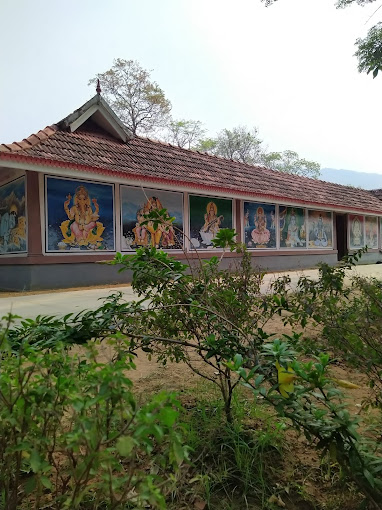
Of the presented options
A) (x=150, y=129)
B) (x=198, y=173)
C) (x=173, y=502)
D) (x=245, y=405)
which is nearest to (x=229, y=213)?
(x=198, y=173)

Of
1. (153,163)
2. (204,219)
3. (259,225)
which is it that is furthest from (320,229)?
(153,163)

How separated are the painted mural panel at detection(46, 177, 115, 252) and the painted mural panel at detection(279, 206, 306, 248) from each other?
7711mm

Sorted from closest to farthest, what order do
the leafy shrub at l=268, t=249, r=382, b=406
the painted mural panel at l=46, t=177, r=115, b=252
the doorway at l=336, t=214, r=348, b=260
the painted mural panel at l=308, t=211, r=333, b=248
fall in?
the leafy shrub at l=268, t=249, r=382, b=406 < the painted mural panel at l=46, t=177, r=115, b=252 < the painted mural panel at l=308, t=211, r=333, b=248 < the doorway at l=336, t=214, r=348, b=260

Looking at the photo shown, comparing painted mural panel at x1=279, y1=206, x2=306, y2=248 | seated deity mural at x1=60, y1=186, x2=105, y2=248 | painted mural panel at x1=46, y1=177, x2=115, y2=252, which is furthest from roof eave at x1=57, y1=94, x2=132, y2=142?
painted mural panel at x1=279, y1=206, x2=306, y2=248

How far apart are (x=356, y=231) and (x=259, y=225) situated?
8092 millimetres

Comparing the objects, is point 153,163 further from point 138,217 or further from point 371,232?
point 371,232

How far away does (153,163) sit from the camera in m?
10.6

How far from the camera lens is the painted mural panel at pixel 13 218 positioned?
8.80 metres

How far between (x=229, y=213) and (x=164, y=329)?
36.5ft

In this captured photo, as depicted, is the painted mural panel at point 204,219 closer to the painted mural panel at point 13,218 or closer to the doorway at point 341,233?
the painted mural panel at point 13,218

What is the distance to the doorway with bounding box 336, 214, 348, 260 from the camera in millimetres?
18295

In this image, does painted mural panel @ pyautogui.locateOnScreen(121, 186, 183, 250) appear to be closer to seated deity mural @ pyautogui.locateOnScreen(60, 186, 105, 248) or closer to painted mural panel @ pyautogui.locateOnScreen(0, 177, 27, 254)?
seated deity mural @ pyautogui.locateOnScreen(60, 186, 105, 248)

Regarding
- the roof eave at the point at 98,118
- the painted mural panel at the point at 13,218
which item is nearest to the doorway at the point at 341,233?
the roof eave at the point at 98,118

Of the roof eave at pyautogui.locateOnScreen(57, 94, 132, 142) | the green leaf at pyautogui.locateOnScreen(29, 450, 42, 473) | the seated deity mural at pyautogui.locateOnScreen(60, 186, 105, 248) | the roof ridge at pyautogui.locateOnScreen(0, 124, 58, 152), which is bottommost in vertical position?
the green leaf at pyautogui.locateOnScreen(29, 450, 42, 473)
